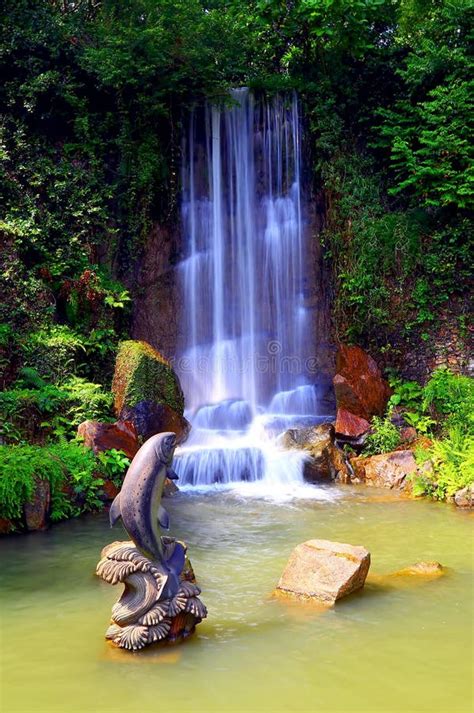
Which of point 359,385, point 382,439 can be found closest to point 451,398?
point 382,439

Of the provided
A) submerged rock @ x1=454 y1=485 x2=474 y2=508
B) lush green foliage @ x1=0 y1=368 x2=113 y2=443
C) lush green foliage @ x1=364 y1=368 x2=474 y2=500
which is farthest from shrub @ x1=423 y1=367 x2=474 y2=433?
lush green foliage @ x1=0 y1=368 x2=113 y2=443

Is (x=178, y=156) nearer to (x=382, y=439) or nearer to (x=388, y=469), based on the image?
(x=382, y=439)

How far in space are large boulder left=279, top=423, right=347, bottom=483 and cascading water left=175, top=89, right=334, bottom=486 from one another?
2387 millimetres

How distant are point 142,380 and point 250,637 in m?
6.94

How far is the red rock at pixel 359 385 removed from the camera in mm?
12211

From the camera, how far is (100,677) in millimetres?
4520

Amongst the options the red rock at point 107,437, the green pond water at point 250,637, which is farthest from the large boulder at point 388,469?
the red rock at point 107,437

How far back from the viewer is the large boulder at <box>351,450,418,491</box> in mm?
10562

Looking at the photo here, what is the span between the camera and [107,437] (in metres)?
10.2

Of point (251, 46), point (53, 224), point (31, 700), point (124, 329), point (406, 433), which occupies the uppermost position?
point (251, 46)

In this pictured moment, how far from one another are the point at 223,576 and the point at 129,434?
14.0 feet

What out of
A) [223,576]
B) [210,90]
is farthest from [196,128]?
[223,576]

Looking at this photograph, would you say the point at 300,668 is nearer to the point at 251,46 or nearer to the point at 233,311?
the point at 233,311

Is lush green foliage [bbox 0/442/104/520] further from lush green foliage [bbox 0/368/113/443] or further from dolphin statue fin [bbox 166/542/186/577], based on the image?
dolphin statue fin [bbox 166/542/186/577]
